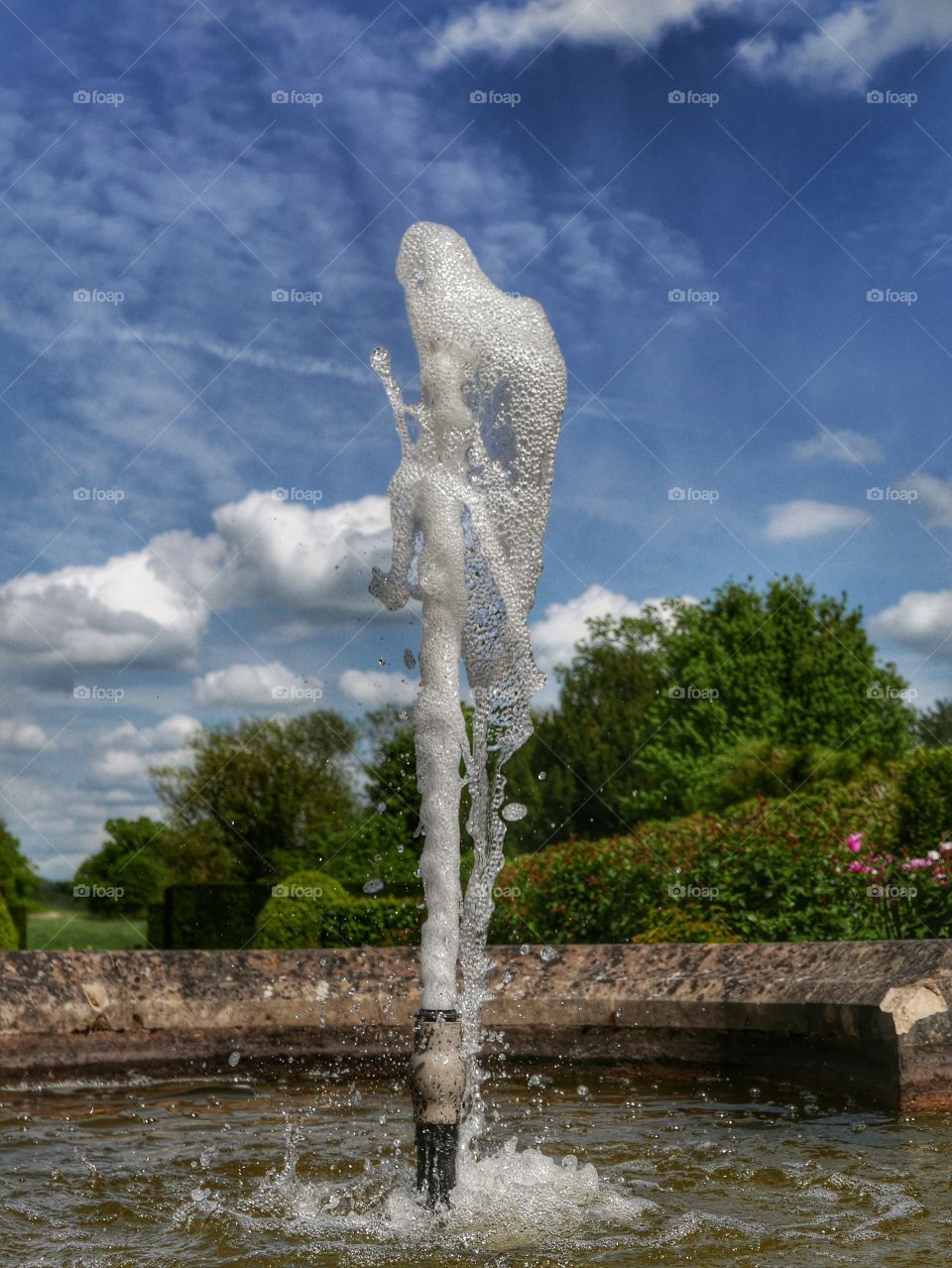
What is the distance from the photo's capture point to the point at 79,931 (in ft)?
78.3

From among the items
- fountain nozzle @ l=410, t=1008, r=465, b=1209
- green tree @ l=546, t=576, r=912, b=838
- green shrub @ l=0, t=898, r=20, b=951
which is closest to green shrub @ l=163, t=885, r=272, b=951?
green shrub @ l=0, t=898, r=20, b=951

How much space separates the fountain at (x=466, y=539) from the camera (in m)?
3.22

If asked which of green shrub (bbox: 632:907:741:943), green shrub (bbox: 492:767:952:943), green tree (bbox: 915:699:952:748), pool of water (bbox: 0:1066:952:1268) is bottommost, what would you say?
pool of water (bbox: 0:1066:952:1268)

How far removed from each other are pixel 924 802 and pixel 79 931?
58.8 feet

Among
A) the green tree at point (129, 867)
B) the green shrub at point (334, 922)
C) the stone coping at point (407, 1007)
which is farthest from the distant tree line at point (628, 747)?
the stone coping at point (407, 1007)

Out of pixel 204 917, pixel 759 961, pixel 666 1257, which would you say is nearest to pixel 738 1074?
pixel 759 961

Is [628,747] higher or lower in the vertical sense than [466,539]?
higher

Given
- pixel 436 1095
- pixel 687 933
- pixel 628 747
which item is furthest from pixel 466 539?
pixel 628 747

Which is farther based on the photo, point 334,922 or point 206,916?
point 206,916

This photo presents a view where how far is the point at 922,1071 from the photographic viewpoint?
12.7 ft

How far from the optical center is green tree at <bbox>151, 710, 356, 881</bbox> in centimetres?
1994

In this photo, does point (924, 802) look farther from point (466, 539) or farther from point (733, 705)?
point (733, 705)

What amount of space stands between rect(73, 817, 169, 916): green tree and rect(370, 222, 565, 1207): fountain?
16.6 metres

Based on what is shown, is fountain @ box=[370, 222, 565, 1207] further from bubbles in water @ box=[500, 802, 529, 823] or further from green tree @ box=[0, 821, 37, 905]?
green tree @ box=[0, 821, 37, 905]
